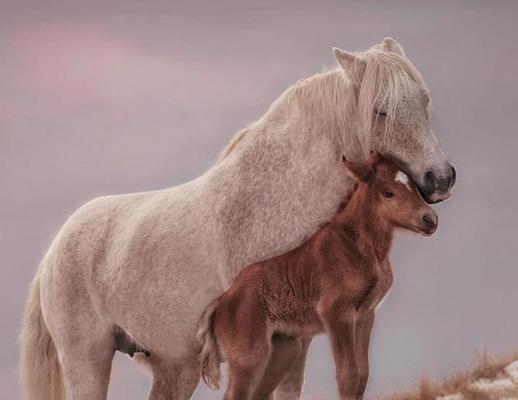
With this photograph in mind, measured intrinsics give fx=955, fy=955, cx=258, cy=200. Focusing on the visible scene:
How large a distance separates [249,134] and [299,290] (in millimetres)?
1103

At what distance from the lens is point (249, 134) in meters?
4.15

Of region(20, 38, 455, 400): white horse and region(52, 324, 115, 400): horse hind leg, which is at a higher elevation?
region(20, 38, 455, 400): white horse

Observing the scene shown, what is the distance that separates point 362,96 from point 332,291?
0.81m

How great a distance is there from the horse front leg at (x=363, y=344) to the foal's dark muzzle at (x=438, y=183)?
1.51 feet

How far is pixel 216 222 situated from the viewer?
13.0 feet

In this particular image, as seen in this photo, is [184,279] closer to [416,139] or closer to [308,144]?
[308,144]

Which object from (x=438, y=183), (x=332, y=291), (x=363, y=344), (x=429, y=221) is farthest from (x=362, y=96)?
(x=363, y=344)

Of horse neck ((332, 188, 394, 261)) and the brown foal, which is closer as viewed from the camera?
the brown foal

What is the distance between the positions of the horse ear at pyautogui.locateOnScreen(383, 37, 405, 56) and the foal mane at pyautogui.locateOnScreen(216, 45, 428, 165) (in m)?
0.03

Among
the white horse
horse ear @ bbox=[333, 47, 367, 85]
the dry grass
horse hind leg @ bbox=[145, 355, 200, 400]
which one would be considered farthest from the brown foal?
the dry grass

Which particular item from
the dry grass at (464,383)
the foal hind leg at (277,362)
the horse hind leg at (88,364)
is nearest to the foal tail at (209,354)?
the foal hind leg at (277,362)

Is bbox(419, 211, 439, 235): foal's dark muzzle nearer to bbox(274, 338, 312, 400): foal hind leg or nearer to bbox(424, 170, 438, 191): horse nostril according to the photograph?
bbox(424, 170, 438, 191): horse nostril

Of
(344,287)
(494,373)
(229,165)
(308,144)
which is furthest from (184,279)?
(494,373)

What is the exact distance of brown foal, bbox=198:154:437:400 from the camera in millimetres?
3184
